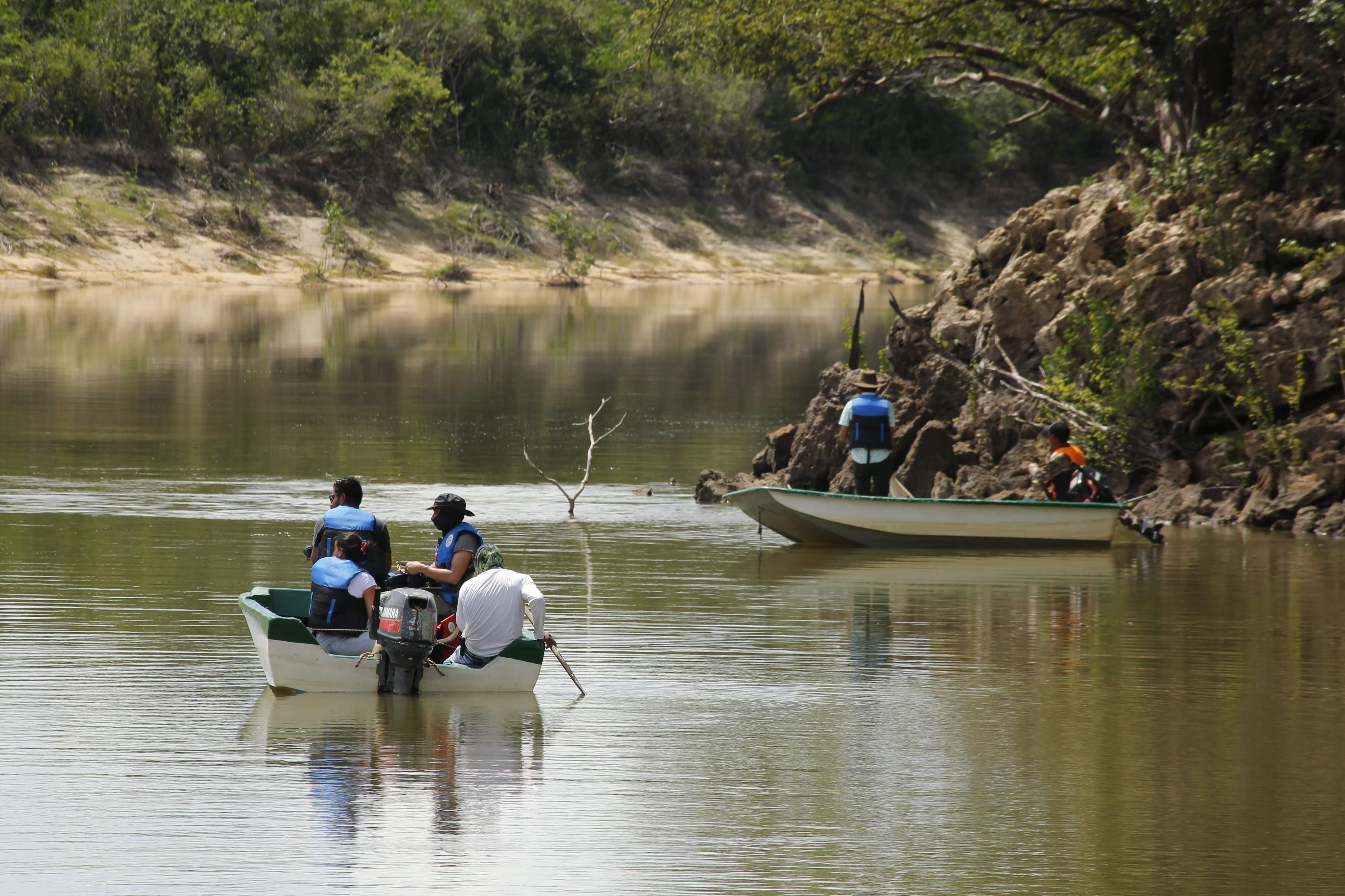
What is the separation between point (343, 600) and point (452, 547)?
2.52ft

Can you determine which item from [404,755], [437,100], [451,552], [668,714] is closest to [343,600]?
[451,552]

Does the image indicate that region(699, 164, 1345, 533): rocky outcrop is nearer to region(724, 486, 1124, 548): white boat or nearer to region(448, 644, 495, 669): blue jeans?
region(724, 486, 1124, 548): white boat

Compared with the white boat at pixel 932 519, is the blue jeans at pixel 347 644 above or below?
below

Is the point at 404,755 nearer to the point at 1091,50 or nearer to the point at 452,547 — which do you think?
the point at 452,547

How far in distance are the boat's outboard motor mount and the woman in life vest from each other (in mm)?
174

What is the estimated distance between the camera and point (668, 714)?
35.6 ft

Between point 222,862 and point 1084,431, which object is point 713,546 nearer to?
point 1084,431

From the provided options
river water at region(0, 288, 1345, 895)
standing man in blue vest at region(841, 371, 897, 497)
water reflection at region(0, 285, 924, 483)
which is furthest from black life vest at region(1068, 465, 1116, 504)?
water reflection at region(0, 285, 924, 483)

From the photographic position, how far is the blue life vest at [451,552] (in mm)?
10953

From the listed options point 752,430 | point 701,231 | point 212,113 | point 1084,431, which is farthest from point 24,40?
point 1084,431

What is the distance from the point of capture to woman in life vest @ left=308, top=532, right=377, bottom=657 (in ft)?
35.0

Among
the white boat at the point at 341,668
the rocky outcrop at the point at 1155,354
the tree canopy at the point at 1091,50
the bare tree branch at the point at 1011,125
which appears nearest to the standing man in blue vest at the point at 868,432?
the rocky outcrop at the point at 1155,354

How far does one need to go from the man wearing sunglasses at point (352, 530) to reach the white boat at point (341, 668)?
0.52m

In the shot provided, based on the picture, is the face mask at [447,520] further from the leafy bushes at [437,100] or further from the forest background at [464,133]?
the leafy bushes at [437,100]
